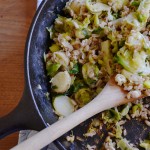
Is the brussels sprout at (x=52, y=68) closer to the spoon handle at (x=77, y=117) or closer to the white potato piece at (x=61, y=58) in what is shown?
the white potato piece at (x=61, y=58)

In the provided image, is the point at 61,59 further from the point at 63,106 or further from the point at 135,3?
the point at 135,3

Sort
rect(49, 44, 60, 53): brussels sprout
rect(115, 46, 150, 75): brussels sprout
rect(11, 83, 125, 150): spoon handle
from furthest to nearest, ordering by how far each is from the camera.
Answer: rect(49, 44, 60, 53): brussels sprout
rect(115, 46, 150, 75): brussels sprout
rect(11, 83, 125, 150): spoon handle

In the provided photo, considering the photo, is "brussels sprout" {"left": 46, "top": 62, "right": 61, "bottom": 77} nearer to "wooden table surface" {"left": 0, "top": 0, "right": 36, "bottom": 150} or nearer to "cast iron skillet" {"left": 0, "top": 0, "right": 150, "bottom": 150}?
"cast iron skillet" {"left": 0, "top": 0, "right": 150, "bottom": 150}

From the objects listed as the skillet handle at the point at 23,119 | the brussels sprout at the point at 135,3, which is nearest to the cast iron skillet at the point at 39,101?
the skillet handle at the point at 23,119

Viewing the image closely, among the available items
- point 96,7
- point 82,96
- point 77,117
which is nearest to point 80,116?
point 77,117

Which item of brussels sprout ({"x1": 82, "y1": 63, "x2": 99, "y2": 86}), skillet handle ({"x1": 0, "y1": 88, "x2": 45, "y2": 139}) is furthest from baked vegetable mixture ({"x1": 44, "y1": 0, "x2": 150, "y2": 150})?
skillet handle ({"x1": 0, "y1": 88, "x2": 45, "y2": 139})

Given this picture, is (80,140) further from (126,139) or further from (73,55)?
(73,55)

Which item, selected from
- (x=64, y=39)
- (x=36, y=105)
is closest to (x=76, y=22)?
(x=64, y=39)

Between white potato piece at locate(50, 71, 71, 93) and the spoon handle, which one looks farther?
white potato piece at locate(50, 71, 71, 93)
